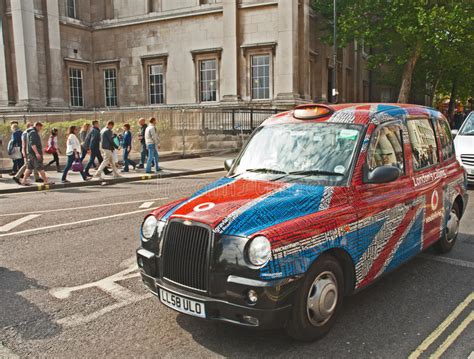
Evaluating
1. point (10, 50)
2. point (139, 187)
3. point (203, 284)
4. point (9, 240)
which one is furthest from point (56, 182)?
point (10, 50)

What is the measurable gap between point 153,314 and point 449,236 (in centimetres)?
401

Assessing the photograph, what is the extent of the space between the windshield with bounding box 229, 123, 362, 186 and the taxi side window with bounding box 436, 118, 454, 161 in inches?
76.7

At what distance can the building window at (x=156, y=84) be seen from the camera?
32.4 metres

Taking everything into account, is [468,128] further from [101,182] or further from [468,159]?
[101,182]

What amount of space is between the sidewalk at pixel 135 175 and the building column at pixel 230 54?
9080 millimetres

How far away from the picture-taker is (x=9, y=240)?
721 centimetres

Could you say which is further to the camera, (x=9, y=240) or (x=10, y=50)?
(x=10, y=50)

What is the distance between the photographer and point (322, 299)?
143 inches

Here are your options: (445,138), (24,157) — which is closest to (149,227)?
(445,138)

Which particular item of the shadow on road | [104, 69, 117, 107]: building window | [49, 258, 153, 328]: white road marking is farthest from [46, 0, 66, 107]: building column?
[49, 258, 153, 328]: white road marking

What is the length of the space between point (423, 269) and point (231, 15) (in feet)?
83.8

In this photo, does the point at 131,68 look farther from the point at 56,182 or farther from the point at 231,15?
the point at 56,182

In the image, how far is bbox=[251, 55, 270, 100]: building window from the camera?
2830 centimetres

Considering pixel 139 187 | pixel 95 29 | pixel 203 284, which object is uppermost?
pixel 95 29
